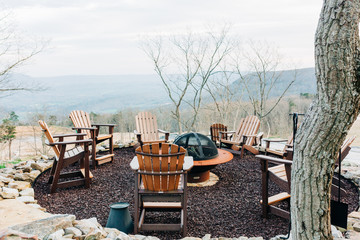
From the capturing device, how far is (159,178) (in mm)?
3002

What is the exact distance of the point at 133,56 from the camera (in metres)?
10.0

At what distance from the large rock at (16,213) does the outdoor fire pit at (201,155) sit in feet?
6.99

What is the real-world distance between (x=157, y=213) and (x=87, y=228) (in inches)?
43.5

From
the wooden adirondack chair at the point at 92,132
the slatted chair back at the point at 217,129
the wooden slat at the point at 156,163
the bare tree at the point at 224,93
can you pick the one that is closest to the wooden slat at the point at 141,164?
the wooden slat at the point at 156,163

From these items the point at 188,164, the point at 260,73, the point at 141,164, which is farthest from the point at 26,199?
the point at 260,73

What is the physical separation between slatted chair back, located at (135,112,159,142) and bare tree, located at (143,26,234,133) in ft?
8.94

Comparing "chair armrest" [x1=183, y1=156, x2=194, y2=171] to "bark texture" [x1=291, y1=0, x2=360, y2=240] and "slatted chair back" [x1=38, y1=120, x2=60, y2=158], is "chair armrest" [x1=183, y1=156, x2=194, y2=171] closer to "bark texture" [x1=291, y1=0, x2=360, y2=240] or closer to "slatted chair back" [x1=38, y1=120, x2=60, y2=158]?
"bark texture" [x1=291, y1=0, x2=360, y2=240]

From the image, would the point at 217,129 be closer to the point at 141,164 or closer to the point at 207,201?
the point at 207,201

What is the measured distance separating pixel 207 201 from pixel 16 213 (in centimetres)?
215

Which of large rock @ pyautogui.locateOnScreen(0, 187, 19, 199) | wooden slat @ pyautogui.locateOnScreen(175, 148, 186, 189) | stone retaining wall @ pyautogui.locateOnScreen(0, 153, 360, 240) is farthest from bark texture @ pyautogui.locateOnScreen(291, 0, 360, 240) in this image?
large rock @ pyautogui.locateOnScreen(0, 187, 19, 199)

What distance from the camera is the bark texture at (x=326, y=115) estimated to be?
1530 mm

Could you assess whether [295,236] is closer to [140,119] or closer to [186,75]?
[140,119]

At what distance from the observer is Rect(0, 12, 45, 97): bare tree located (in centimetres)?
849

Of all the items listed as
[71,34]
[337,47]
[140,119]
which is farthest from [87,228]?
[71,34]
